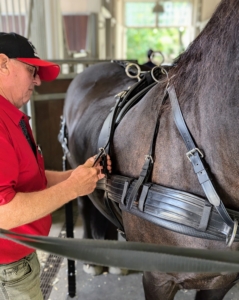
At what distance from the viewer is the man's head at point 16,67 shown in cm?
91

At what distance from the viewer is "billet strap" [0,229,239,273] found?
20.5 inches

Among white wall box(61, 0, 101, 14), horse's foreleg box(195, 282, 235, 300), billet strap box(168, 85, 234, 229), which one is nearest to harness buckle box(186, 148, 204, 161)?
billet strap box(168, 85, 234, 229)

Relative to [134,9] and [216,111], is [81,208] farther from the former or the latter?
[134,9]

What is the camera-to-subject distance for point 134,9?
12.2 meters

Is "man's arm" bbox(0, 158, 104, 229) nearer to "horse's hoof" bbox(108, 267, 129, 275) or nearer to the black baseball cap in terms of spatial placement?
the black baseball cap

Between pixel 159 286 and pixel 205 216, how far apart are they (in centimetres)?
42

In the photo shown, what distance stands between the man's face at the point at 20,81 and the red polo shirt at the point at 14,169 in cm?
5

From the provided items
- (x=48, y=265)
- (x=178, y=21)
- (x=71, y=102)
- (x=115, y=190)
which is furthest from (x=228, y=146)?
(x=178, y=21)

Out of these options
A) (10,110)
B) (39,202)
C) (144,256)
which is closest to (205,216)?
(144,256)

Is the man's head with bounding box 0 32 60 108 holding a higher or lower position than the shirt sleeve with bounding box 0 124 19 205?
higher

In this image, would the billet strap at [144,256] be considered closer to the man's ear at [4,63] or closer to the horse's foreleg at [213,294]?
the man's ear at [4,63]

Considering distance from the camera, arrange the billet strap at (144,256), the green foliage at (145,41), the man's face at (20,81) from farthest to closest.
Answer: the green foliage at (145,41), the man's face at (20,81), the billet strap at (144,256)

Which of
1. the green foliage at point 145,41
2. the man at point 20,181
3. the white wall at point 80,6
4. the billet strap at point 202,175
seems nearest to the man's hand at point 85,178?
the man at point 20,181

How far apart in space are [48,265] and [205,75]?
1.71 meters
